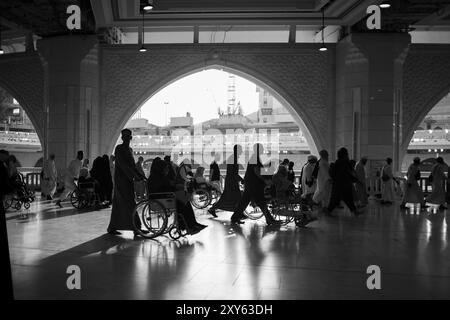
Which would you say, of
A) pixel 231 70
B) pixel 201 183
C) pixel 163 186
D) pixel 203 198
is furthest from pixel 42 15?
pixel 163 186

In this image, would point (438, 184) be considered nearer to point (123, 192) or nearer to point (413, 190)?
point (413, 190)

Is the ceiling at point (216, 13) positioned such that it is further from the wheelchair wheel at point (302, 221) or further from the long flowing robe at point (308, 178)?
the wheelchair wheel at point (302, 221)

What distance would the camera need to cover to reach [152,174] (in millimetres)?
4828

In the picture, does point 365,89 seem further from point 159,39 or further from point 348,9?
point 159,39

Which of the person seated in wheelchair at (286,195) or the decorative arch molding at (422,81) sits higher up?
the decorative arch molding at (422,81)

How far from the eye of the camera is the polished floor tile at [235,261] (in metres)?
2.79

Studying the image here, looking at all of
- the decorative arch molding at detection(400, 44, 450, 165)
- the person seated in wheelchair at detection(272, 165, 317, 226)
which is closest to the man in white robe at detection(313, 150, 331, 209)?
the person seated in wheelchair at detection(272, 165, 317, 226)

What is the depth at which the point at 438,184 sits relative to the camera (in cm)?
788

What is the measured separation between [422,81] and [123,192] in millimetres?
8968

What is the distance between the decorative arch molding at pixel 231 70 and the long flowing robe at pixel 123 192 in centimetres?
643

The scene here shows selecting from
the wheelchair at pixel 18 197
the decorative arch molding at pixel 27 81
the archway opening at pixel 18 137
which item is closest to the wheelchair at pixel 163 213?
the wheelchair at pixel 18 197

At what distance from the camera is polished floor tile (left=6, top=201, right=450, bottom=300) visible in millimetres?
2795

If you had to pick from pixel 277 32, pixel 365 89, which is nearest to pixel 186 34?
pixel 277 32

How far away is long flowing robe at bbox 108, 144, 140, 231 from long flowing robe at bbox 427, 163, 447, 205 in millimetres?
5717
